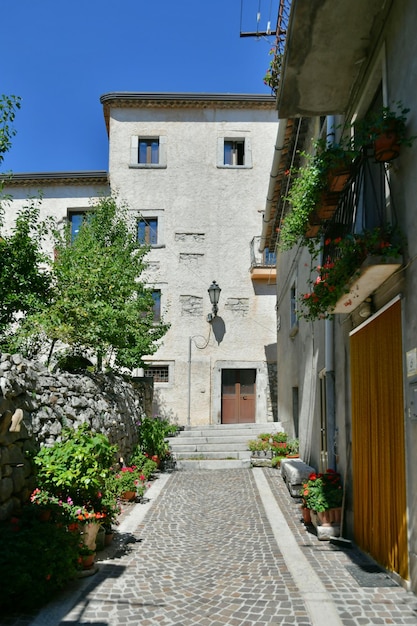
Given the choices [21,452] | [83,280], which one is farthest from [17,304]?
[21,452]

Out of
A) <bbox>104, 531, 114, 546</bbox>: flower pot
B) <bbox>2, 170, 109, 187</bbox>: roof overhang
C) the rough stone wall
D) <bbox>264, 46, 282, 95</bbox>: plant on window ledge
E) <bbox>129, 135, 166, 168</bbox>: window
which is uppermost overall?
<bbox>129, 135, 166, 168</bbox>: window

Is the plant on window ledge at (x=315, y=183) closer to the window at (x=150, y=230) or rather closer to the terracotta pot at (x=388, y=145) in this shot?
the terracotta pot at (x=388, y=145)

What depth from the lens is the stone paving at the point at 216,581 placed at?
405cm

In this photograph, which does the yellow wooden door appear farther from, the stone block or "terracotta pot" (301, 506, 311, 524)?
the stone block

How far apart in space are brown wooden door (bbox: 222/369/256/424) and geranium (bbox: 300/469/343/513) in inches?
437

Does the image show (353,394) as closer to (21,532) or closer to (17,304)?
(21,532)

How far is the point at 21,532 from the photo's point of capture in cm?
439

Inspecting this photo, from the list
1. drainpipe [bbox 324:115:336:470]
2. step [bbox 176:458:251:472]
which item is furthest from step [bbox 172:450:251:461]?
drainpipe [bbox 324:115:336:470]

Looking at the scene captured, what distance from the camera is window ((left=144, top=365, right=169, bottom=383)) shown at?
57.9 feet

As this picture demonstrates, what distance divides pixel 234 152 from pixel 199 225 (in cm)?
316

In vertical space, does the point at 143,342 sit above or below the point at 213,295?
below

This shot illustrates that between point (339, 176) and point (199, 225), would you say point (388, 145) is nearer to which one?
point (339, 176)

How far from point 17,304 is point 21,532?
4.84 meters

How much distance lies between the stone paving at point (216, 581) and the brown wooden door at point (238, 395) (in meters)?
10.0
